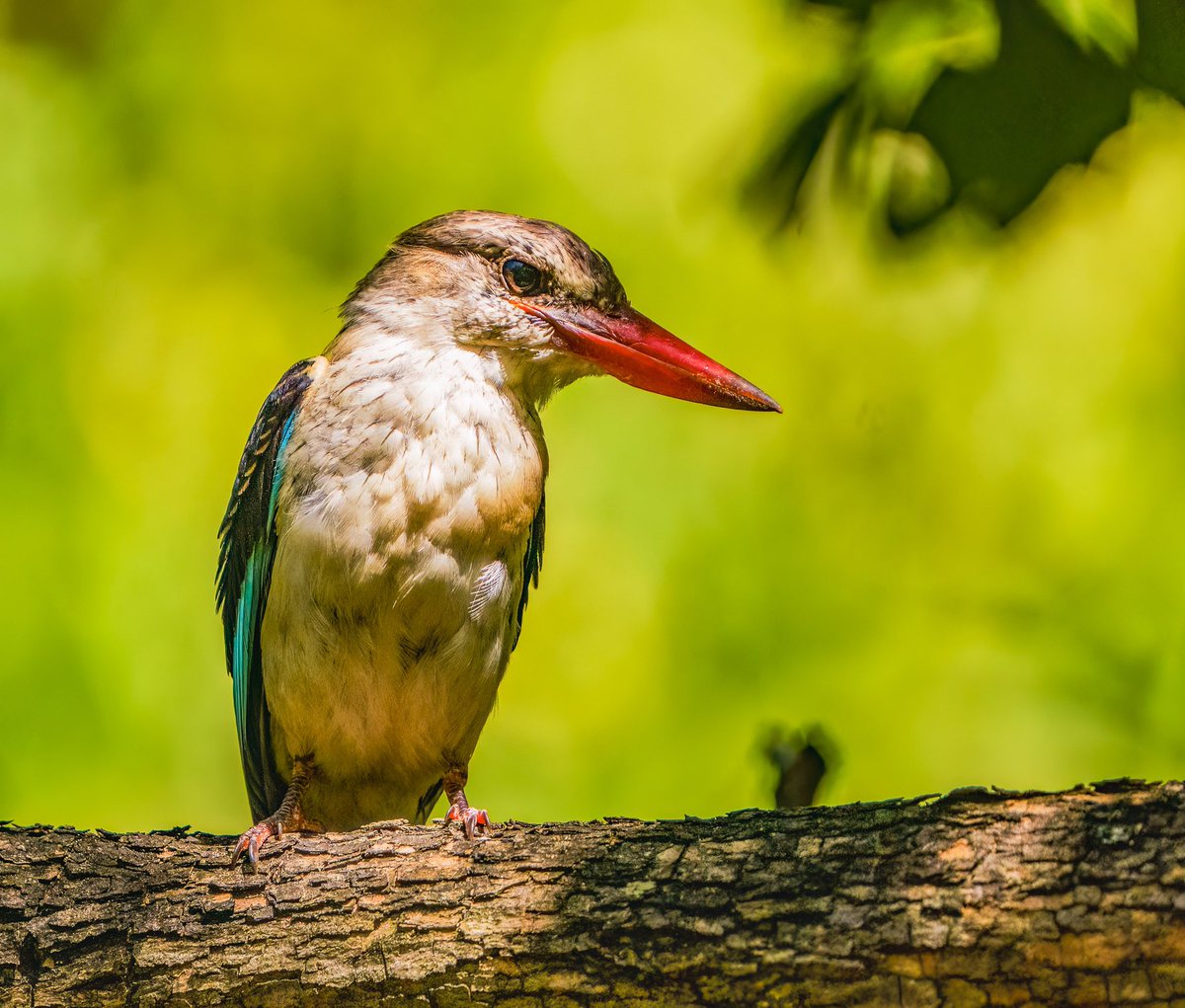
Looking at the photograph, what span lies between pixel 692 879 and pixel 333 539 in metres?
1.47

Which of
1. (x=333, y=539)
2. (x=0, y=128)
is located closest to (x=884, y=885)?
(x=333, y=539)

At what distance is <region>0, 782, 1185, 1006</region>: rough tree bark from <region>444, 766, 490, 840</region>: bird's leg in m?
0.14

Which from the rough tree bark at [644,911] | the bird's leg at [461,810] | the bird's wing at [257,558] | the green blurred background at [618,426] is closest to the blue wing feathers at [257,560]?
the bird's wing at [257,558]

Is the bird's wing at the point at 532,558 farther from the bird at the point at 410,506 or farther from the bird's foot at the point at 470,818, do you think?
the bird's foot at the point at 470,818

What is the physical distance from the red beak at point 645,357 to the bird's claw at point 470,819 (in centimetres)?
136

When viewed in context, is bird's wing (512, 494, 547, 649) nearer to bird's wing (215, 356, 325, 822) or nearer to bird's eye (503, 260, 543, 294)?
bird's eye (503, 260, 543, 294)

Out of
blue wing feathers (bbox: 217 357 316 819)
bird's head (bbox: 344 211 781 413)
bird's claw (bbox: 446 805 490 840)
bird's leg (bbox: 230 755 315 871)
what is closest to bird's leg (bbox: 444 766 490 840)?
bird's claw (bbox: 446 805 490 840)

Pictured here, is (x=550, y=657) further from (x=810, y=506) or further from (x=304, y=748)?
(x=304, y=748)

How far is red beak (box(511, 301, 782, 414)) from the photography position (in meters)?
4.27

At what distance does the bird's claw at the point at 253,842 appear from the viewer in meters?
3.16

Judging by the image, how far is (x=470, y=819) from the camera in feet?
11.6

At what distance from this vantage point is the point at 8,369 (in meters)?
6.30

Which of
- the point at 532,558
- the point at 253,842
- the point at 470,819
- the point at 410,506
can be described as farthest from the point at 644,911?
the point at 532,558

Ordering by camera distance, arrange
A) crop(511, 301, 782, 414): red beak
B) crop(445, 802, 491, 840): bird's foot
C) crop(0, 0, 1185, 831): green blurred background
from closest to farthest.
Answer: crop(445, 802, 491, 840): bird's foot, crop(511, 301, 782, 414): red beak, crop(0, 0, 1185, 831): green blurred background
